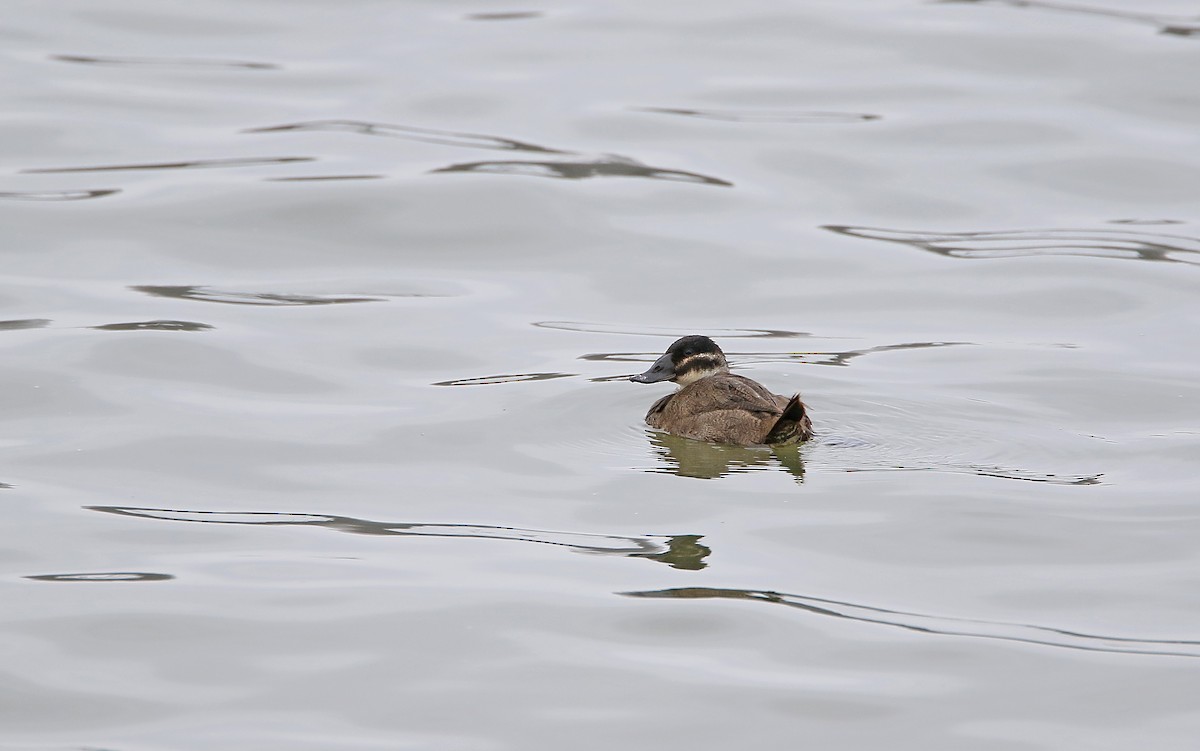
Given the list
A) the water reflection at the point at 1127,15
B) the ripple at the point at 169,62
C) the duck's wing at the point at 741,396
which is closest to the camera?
the duck's wing at the point at 741,396

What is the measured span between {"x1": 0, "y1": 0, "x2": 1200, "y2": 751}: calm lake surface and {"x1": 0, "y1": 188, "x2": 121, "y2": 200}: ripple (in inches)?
2.3

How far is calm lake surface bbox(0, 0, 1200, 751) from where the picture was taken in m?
6.30

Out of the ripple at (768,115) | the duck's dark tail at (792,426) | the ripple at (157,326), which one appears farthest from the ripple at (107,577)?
the ripple at (768,115)

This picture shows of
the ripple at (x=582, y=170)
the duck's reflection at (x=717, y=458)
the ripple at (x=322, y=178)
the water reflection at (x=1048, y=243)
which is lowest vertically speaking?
the duck's reflection at (x=717, y=458)

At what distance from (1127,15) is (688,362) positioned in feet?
40.7

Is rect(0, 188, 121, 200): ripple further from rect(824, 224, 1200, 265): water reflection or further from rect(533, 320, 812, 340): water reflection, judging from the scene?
rect(824, 224, 1200, 265): water reflection

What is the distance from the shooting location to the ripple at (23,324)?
1130cm

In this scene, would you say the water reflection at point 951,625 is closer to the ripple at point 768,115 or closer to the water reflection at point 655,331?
the water reflection at point 655,331

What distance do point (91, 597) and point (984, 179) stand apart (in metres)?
10.4

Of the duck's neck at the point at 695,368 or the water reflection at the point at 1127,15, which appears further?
the water reflection at the point at 1127,15

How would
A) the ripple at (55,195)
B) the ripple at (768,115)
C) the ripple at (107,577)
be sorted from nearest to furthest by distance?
→ 1. the ripple at (107,577)
2. the ripple at (55,195)
3. the ripple at (768,115)

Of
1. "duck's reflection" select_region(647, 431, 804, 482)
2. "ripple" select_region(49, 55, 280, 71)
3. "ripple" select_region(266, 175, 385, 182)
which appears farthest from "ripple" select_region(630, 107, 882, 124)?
"duck's reflection" select_region(647, 431, 804, 482)

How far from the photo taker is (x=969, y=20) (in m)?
20.1

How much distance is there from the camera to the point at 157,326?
37.2 ft
